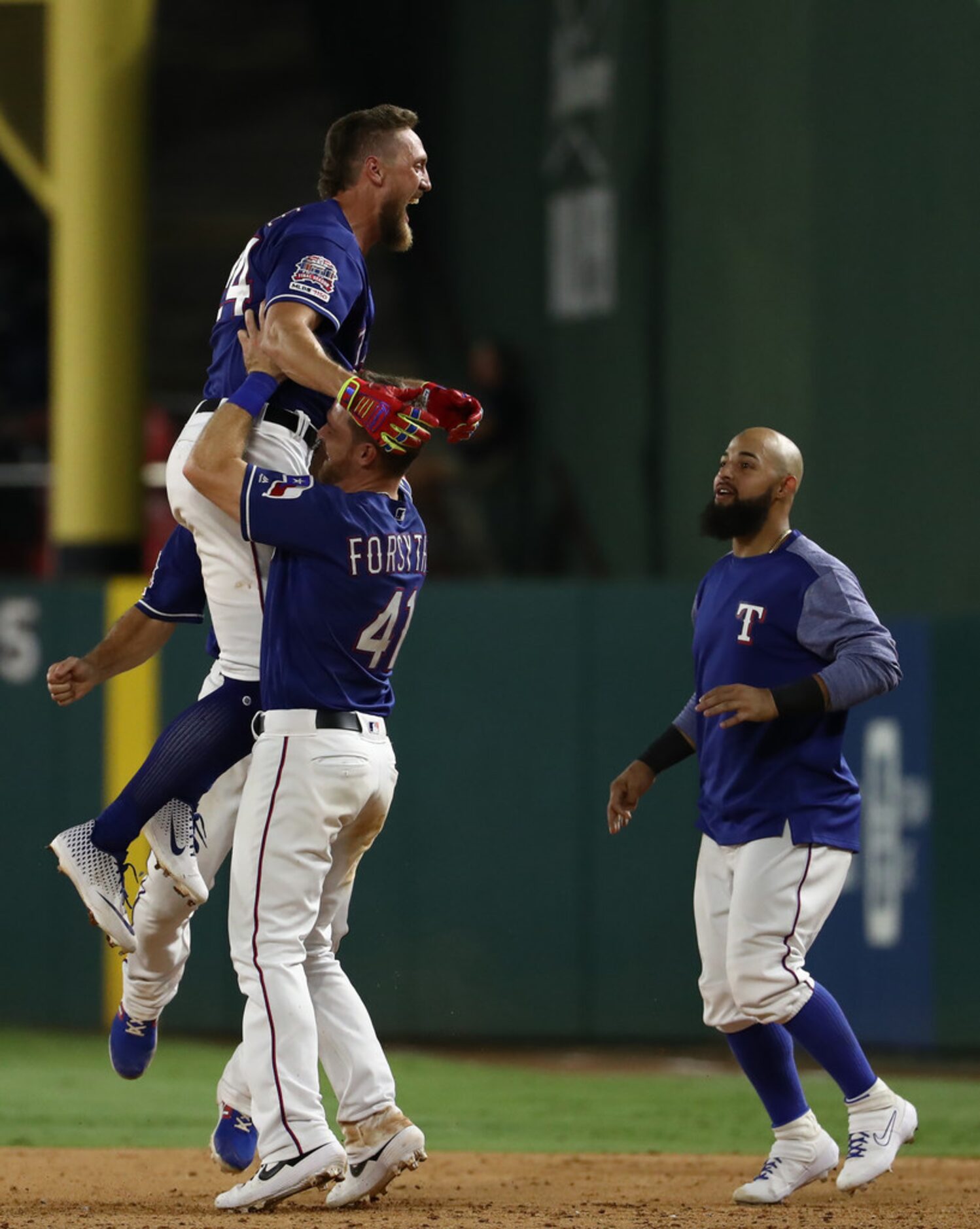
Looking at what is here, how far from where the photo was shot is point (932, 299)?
10.6 m

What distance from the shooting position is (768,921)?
19.3ft

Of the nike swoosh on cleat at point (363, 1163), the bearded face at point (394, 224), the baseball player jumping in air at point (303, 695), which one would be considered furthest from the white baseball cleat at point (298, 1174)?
the bearded face at point (394, 224)

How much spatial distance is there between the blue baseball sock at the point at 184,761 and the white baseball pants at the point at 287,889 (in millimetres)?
291

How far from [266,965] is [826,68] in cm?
735

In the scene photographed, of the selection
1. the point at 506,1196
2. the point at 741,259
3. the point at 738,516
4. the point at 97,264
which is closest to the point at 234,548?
the point at 738,516

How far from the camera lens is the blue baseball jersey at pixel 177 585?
602 cm

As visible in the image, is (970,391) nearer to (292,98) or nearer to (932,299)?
(932,299)

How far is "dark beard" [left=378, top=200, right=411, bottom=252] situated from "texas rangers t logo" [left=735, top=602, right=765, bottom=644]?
1.42m

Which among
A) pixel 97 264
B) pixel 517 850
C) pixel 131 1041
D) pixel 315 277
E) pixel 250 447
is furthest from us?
pixel 97 264

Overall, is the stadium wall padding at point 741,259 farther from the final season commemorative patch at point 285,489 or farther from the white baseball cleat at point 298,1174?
the white baseball cleat at point 298,1174

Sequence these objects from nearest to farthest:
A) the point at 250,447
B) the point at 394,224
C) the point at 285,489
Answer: the point at 285,489, the point at 250,447, the point at 394,224

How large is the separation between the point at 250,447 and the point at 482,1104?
3.83 m

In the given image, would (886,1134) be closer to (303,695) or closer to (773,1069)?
(773,1069)

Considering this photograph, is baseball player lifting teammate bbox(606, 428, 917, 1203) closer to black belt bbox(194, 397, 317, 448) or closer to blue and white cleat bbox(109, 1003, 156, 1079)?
black belt bbox(194, 397, 317, 448)
